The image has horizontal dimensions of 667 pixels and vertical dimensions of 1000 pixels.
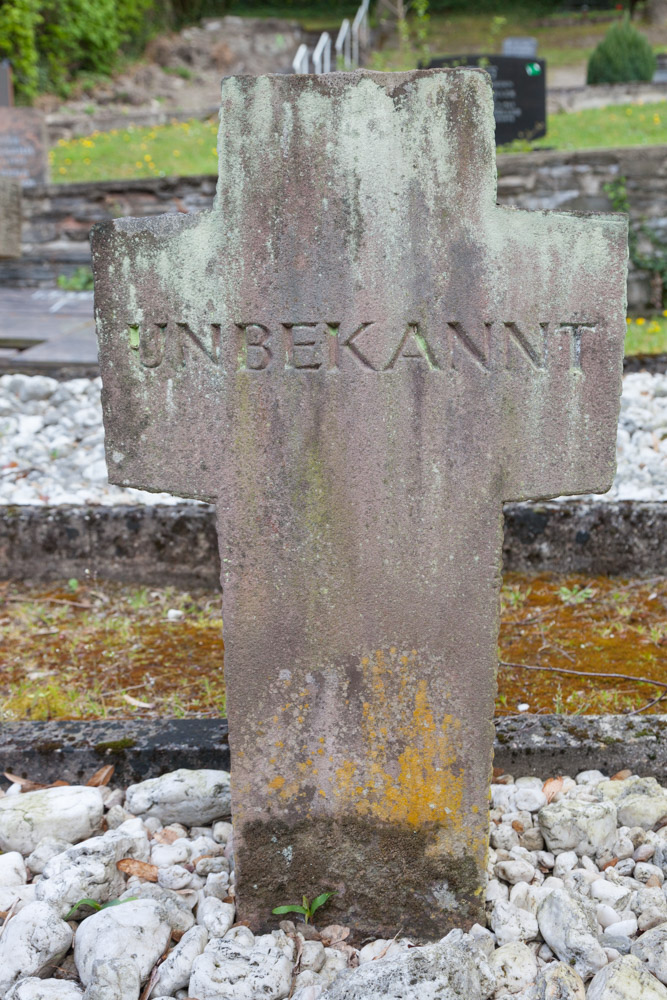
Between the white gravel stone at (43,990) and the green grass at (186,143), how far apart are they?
9.82 m

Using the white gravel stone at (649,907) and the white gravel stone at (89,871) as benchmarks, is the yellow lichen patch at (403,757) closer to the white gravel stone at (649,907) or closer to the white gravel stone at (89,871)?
the white gravel stone at (649,907)

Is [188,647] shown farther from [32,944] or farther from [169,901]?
[32,944]

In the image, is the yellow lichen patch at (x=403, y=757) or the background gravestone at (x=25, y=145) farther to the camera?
the background gravestone at (x=25, y=145)

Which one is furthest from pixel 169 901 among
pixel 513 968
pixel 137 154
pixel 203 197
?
pixel 137 154

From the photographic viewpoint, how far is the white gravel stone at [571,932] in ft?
5.27

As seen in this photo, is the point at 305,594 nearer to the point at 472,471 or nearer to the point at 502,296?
the point at 472,471

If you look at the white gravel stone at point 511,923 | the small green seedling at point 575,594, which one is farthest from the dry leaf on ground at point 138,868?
the small green seedling at point 575,594

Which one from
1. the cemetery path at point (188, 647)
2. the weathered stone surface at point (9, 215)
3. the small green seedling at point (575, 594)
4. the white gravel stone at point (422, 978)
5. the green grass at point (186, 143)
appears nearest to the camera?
the white gravel stone at point (422, 978)

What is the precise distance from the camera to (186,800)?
6.73 feet

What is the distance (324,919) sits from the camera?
1.81 metres

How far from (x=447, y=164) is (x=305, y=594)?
2.65ft

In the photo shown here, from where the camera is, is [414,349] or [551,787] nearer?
[414,349]

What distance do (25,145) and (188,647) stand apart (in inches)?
354

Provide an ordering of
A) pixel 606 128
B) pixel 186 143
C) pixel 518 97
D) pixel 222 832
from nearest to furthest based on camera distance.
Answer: pixel 222 832 < pixel 518 97 < pixel 606 128 < pixel 186 143
